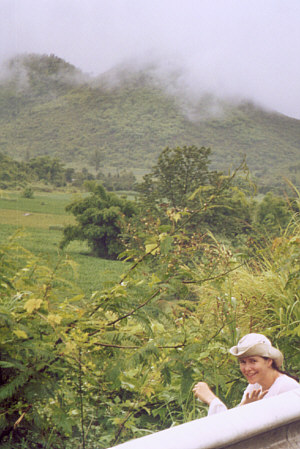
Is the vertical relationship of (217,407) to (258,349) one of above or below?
below

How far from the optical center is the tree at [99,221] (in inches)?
136

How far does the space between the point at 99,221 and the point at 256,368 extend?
2.16m

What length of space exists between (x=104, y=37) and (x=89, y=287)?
1928 millimetres

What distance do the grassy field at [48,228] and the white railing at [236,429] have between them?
1.95 metres

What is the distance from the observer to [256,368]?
5.37 feet

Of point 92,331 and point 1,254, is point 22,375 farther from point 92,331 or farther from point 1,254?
point 1,254

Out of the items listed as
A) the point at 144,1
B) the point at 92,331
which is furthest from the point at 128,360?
the point at 144,1

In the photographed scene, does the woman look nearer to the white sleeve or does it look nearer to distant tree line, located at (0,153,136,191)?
the white sleeve

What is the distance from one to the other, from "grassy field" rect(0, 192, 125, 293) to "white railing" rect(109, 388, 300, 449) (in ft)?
6.41

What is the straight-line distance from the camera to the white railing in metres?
1.04

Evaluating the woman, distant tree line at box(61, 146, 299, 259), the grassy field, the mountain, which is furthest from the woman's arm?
the mountain

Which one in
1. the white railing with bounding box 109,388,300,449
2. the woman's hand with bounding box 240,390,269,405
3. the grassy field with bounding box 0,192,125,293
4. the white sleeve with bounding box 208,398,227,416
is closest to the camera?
the white railing with bounding box 109,388,300,449

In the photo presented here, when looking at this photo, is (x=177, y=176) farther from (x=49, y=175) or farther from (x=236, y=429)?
(x=236, y=429)

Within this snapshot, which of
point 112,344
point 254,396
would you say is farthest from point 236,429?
point 112,344
